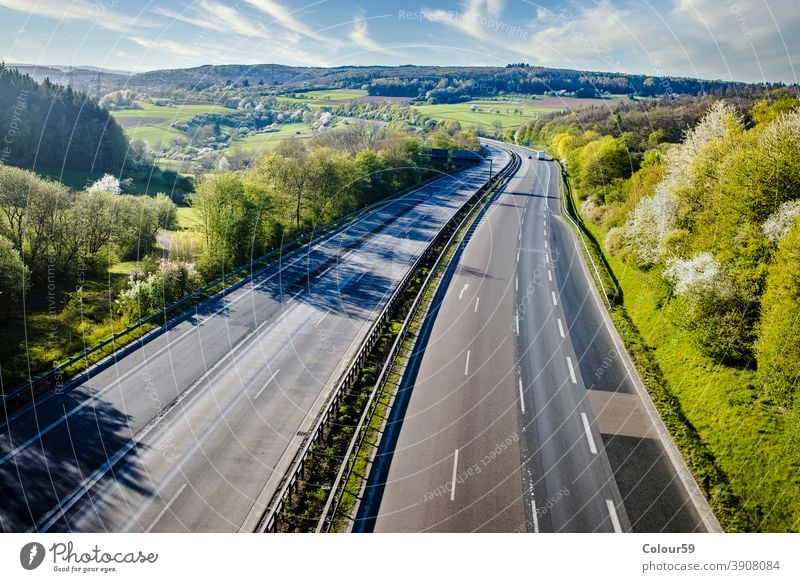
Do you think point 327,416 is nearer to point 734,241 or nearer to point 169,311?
point 169,311

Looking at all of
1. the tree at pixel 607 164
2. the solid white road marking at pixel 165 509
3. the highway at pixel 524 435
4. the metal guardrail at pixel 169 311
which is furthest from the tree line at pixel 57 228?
the tree at pixel 607 164

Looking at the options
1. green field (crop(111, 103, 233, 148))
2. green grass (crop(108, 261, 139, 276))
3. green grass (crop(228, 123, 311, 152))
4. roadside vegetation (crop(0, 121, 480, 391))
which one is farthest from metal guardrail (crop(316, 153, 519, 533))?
green field (crop(111, 103, 233, 148))

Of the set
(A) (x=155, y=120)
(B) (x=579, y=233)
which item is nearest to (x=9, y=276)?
(B) (x=579, y=233)

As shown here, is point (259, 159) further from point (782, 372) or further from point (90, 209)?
point (782, 372)

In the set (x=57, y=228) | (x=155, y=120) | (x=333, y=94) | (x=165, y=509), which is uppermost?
(x=333, y=94)

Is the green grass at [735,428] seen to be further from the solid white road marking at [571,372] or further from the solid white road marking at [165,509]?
the solid white road marking at [165,509]
